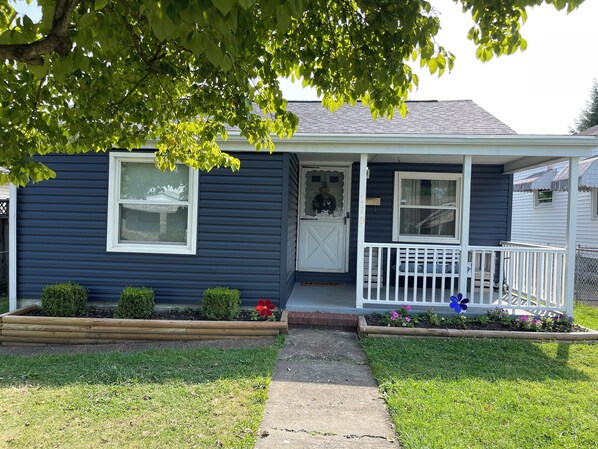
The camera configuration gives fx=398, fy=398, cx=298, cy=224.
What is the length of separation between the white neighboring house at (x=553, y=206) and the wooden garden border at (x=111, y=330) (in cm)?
985

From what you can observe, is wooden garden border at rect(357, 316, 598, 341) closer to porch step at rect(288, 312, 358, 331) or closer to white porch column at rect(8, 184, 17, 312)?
porch step at rect(288, 312, 358, 331)

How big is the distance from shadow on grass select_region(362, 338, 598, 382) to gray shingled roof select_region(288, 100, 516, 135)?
2.94 m

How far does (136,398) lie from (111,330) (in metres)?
2.07

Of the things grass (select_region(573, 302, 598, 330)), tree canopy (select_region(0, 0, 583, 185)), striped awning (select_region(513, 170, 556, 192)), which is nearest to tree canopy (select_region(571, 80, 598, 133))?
striped awning (select_region(513, 170, 556, 192))

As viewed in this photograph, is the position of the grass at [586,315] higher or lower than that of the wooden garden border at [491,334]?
lower

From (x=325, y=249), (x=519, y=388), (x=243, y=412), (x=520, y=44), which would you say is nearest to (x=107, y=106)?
(x=243, y=412)

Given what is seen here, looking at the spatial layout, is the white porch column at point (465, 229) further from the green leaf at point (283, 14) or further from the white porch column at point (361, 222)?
the green leaf at point (283, 14)

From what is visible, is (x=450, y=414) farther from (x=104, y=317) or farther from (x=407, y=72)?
(x=104, y=317)

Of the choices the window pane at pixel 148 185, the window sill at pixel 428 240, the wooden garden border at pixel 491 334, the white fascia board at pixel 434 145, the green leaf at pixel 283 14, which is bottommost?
the wooden garden border at pixel 491 334

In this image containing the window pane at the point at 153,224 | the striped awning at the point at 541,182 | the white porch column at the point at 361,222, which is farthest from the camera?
the striped awning at the point at 541,182

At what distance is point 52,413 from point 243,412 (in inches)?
57.8

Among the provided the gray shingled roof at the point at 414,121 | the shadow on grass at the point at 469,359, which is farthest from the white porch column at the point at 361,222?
the shadow on grass at the point at 469,359

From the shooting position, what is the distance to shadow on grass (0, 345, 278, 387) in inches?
147

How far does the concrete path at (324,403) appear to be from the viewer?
2766 millimetres
